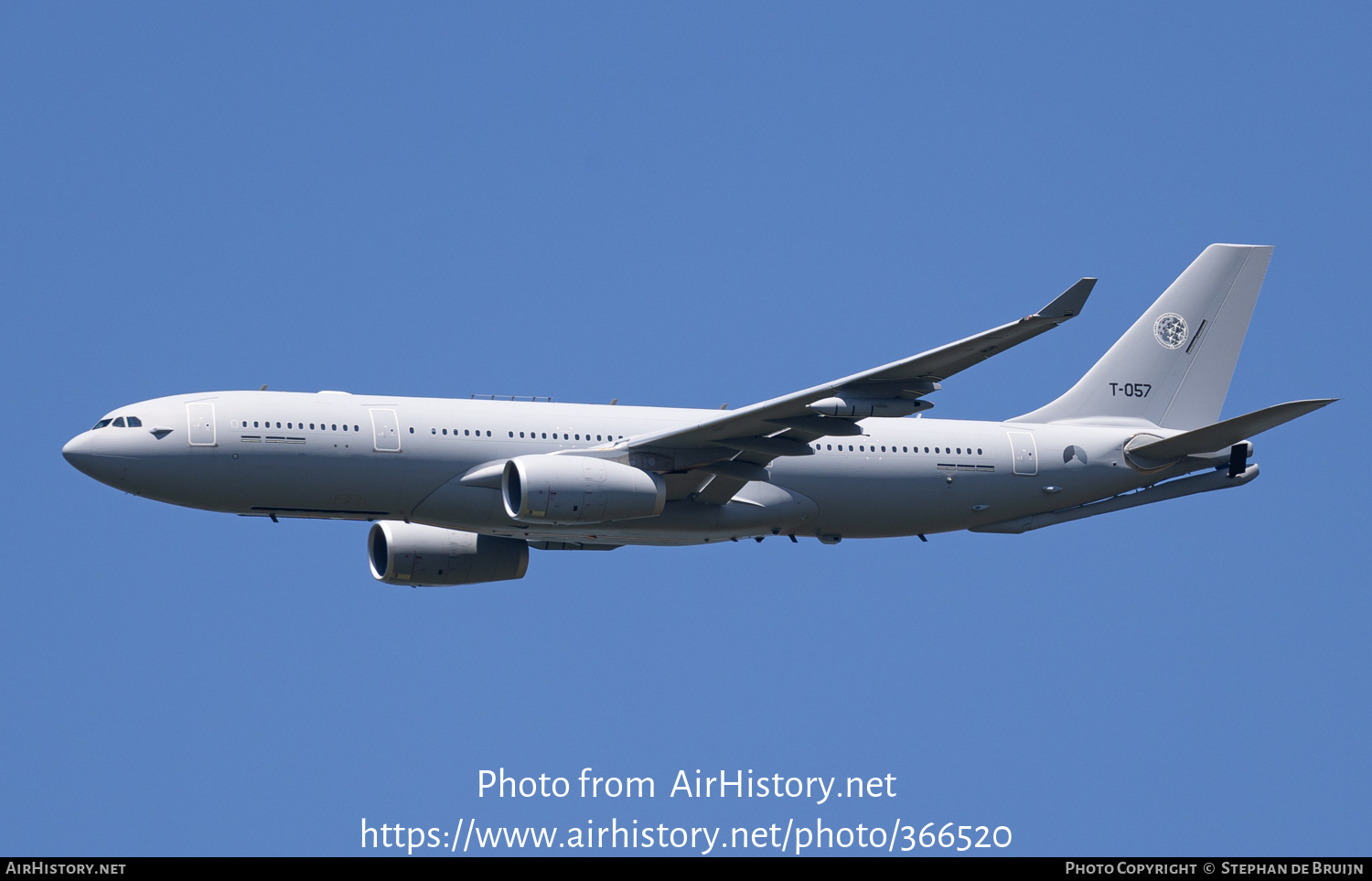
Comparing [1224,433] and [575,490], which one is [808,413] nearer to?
[575,490]

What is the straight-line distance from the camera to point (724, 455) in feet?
128

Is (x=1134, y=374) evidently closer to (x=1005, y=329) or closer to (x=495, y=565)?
(x=1005, y=329)

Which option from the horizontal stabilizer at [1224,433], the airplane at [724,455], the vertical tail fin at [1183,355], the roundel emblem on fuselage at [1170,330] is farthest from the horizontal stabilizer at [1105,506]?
the roundel emblem on fuselage at [1170,330]

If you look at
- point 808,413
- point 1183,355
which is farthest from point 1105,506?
point 808,413

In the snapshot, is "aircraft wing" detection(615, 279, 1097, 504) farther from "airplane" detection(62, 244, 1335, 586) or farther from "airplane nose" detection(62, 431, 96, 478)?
"airplane nose" detection(62, 431, 96, 478)

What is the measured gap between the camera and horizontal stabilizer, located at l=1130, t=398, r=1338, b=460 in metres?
38.0

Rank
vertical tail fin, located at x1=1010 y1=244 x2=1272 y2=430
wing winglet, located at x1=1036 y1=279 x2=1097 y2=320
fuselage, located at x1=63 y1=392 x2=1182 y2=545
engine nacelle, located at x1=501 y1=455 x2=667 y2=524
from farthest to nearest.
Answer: vertical tail fin, located at x1=1010 y1=244 x2=1272 y2=430 < fuselage, located at x1=63 y1=392 x2=1182 y2=545 < engine nacelle, located at x1=501 y1=455 x2=667 y2=524 < wing winglet, located at x1=1036 y1=279 x2=1097 y2=320

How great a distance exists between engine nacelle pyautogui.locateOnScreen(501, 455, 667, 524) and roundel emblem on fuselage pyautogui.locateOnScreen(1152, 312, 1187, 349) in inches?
623

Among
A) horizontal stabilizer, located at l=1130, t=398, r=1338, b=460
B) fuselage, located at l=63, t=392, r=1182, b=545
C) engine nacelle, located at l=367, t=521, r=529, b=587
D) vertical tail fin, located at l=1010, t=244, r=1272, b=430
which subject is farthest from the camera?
vertical tail fin, located at l=1010, t=244, r=1272, b=430

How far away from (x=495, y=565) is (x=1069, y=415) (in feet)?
50.2

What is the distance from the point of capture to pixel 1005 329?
3322 centimetres

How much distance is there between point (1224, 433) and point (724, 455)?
12204 mm

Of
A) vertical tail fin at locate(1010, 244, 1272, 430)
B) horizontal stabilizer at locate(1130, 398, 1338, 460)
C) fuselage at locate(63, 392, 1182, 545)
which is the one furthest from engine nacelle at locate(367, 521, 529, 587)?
horizontal stabilizer at locate(1130, 398, 1338, 460)

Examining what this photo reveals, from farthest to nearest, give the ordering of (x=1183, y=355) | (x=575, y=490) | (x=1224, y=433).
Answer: (x=1183, y=355), (x=1224, y=433), (x=575, y=490)
